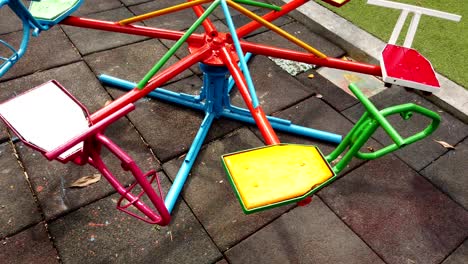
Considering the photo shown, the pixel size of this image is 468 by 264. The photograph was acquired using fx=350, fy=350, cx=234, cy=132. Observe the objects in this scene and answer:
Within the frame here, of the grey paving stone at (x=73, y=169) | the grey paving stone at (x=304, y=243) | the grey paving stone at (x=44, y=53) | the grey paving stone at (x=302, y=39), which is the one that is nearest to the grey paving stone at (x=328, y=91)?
the grey paving stone at (x=302, y=39)

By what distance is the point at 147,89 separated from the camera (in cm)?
191

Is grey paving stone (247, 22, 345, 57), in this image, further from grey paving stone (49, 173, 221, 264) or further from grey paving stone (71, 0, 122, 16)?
grey paving stone (49, 173, 221, 264)

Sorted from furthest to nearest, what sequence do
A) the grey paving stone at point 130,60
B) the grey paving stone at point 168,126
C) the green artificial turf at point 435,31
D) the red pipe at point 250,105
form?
1. the green artificial turf at point 435,31
2. the grey paving stone at point 130,60
3. the grey paving stone at point 168,126
4. the red pipe at point 250,105

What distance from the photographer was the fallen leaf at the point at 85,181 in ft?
8.02

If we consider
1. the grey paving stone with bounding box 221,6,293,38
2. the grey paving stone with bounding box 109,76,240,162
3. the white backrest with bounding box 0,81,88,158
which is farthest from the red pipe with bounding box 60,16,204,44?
the grey paving stone with bounding box 221,6,293,38

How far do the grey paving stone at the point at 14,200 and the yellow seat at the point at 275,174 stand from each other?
1.55 meters

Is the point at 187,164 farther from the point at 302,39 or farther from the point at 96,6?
the point at 96,6

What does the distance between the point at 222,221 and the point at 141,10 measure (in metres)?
2.88

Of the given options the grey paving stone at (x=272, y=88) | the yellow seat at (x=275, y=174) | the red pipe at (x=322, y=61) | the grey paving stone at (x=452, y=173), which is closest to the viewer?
the yellow seat at (x=275, y=174)

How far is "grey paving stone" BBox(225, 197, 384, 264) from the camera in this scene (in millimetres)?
2227

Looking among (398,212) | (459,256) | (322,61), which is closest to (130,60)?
(322,61)

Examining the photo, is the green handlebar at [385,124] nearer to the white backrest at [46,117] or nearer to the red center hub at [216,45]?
the red center hub at [216,45]

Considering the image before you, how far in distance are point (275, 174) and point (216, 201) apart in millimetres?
1040

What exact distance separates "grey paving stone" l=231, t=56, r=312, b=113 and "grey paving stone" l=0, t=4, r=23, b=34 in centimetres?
249
